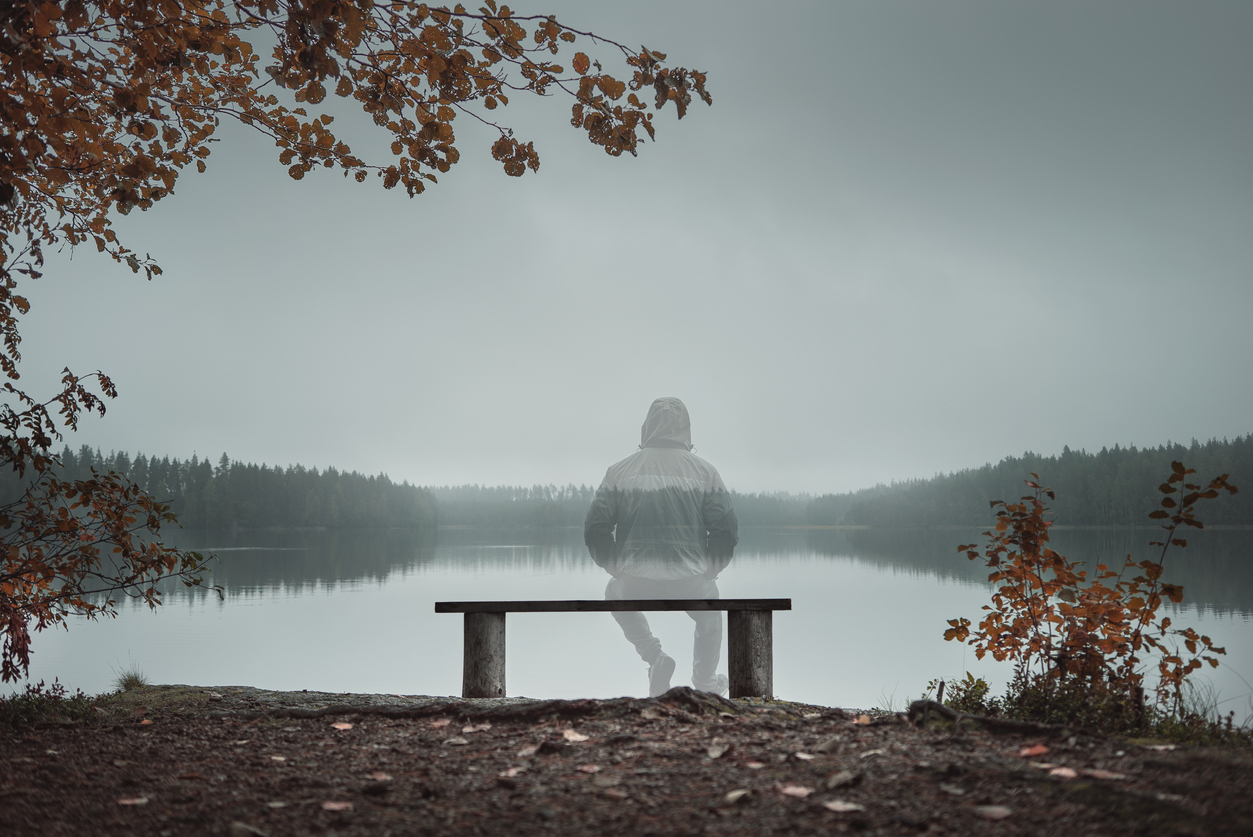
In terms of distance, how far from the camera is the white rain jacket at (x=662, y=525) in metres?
6.46

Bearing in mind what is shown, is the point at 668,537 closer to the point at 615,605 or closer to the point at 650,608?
the point at 650,608

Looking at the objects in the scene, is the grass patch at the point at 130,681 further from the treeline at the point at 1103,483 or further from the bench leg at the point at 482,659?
the treeline at the point at 1103,483

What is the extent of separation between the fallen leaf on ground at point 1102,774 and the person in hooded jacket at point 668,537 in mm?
4283

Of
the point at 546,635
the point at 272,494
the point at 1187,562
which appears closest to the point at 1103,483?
the point at 1187,562

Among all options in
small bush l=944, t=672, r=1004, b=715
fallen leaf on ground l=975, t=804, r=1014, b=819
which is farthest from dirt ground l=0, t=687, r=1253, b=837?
small bush l=944, t=672, r=1004, b=715

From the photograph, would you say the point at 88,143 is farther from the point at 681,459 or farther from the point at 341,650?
the point at 341,650

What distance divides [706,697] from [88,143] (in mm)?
3654

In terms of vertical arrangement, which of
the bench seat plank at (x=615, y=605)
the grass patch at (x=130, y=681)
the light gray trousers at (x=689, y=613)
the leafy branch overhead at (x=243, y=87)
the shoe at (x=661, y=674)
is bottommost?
the shoe at (x=661, y=674)

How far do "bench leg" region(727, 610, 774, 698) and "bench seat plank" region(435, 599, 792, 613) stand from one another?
0.06 metres

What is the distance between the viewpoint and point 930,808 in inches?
78.3

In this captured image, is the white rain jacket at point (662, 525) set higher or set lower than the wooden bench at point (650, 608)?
higher

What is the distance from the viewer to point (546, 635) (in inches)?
578

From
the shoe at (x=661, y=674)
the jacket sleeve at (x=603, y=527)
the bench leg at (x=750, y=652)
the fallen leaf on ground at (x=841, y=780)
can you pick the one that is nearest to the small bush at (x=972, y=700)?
the bench leg at (x=750, y=652)

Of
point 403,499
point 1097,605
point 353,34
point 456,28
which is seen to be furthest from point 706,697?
point 403,499
